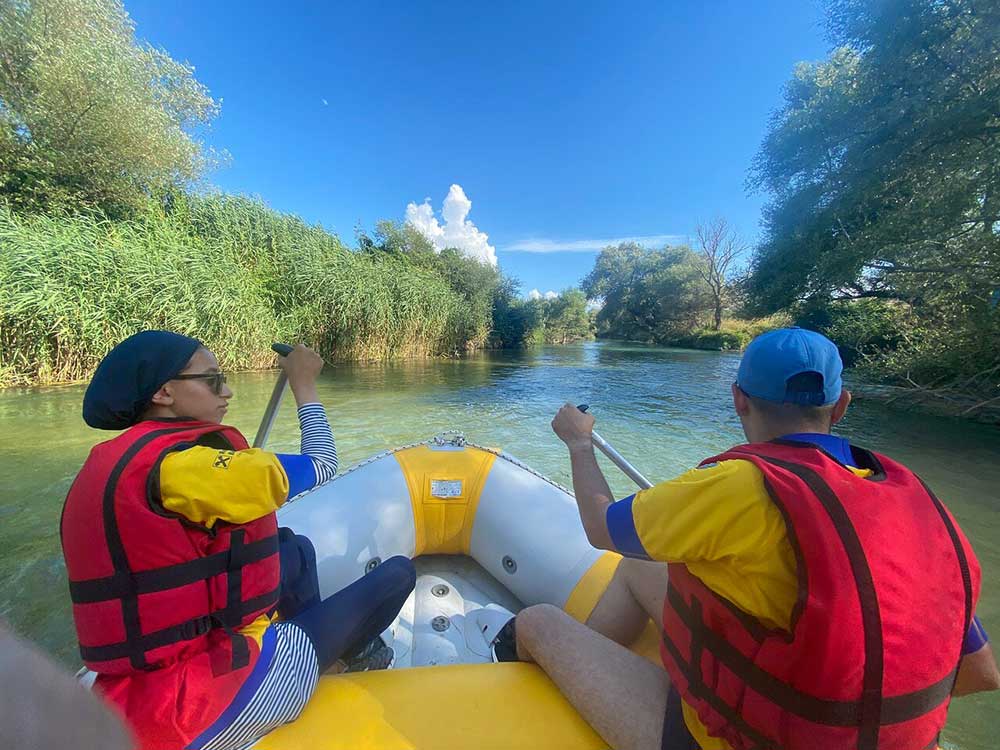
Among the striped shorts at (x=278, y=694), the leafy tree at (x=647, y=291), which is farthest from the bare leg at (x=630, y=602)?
the leafy tree at (x=647, y=291)

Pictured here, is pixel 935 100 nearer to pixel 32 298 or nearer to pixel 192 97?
pixel 32 298

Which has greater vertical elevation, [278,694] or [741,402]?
[741,402]

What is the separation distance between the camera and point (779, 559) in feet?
2.57

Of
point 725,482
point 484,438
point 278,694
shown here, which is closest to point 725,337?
point 484,438

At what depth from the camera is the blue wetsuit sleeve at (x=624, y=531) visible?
3.26 feet

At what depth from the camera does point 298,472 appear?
1.20m

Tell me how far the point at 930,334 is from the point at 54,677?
41.1 ft

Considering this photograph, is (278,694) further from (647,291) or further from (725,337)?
(647,291)

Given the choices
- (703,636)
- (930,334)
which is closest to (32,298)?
(703,636)

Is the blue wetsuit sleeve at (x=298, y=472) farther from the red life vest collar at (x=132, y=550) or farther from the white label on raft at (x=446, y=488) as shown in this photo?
the white label on raft at (x=446, y=488)

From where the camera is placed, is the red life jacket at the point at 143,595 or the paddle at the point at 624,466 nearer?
the red life jacket at the point at 143,595

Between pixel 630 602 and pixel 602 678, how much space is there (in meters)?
0.51

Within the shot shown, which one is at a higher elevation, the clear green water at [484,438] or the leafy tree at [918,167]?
the leafy tree at [918,167]

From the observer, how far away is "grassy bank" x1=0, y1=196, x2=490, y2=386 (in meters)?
6.28
